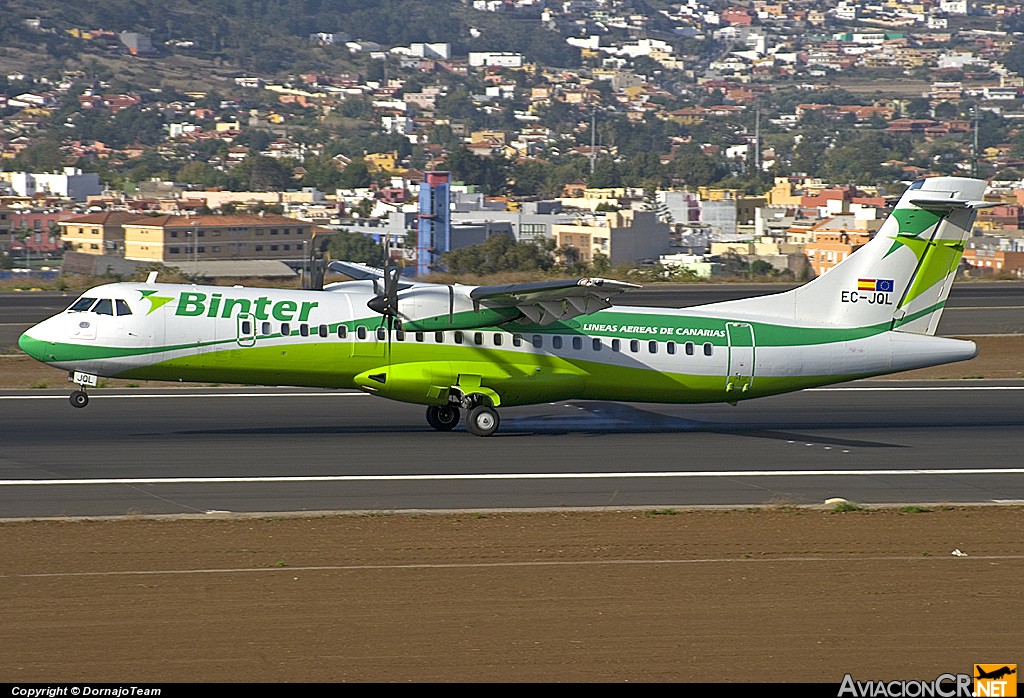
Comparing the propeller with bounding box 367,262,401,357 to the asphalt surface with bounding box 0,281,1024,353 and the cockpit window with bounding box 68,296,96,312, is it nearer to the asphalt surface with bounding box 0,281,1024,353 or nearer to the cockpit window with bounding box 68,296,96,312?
the cockpit window with bounding box 68,296,96,312

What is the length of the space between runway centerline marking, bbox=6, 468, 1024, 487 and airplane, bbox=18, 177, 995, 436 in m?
3.86

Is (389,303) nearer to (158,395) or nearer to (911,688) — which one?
(158,395)

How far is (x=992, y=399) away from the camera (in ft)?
111

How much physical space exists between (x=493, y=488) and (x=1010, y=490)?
9266 millimetres

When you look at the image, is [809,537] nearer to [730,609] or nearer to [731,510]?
[731,510]

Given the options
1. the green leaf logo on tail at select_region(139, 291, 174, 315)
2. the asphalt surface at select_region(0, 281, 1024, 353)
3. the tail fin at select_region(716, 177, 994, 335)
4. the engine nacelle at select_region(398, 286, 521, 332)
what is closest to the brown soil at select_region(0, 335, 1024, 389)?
the asphalt surface at select_region(0, 281, 1024, 353)

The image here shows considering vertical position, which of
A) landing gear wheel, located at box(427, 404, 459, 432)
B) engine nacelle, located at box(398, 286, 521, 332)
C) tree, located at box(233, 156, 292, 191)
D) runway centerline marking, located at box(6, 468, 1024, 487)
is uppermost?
tree, located at box(233, 156, 292, 191)

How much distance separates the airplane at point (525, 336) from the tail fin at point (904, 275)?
31 mm

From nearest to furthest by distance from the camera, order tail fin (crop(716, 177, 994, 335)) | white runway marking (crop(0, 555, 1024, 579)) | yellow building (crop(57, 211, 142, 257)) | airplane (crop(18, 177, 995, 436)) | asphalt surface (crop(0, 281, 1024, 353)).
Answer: white runway marking (crop(0, 555, 1024, 579))
airplane (crop(18, 177, 995, 436))
tail fin (crop(716, 177, 994, 335))
asphalt surface (crop(0, 281, 1024, 353))
yellow building (crop(57, 211, 142, 257))

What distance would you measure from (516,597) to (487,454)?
9.44 m

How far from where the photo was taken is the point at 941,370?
40.0 m

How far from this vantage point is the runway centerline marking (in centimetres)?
2286

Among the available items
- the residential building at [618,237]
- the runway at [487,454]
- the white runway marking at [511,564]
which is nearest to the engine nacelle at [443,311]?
the runway at [487,454]

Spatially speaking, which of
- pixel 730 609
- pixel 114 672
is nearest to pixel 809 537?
pixel 730 609
